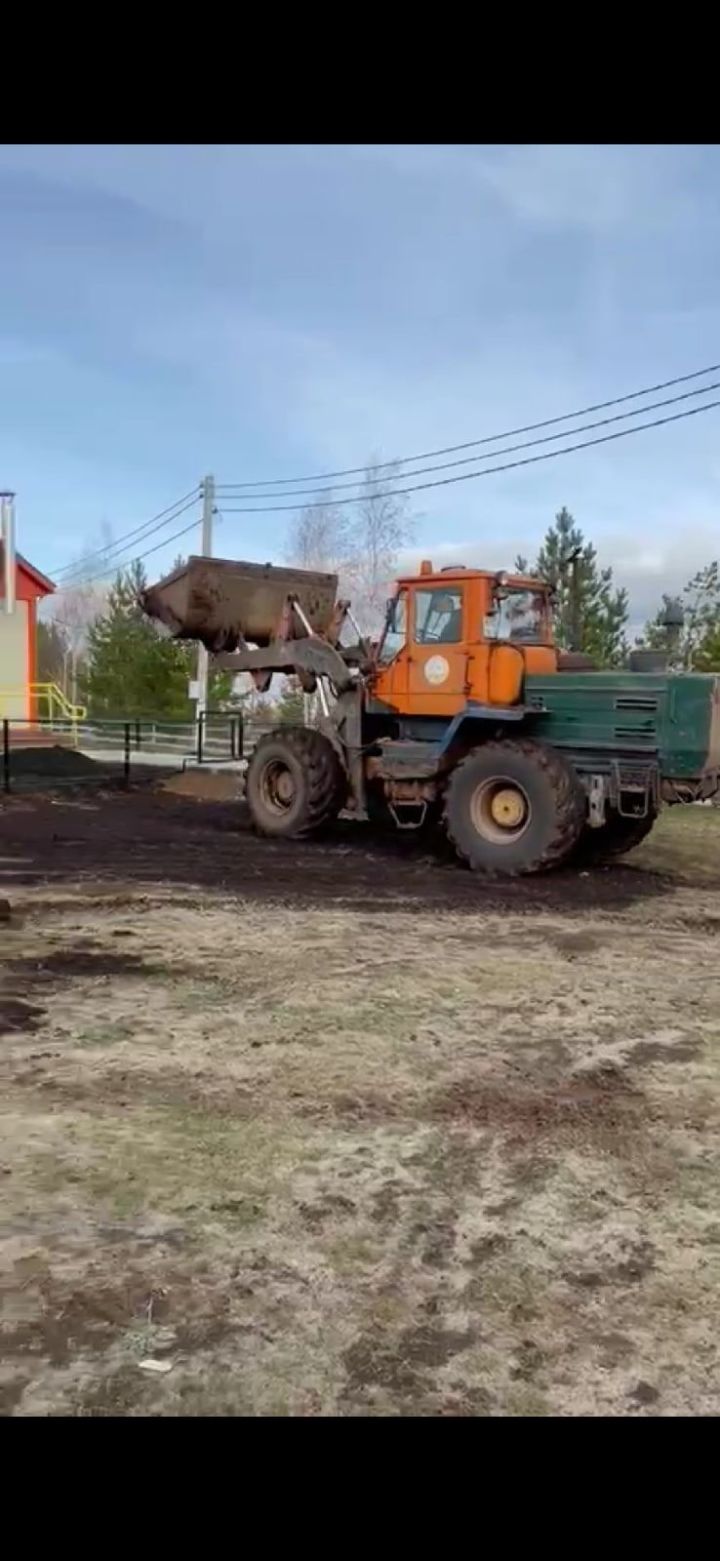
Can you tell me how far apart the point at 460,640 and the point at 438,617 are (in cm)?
33

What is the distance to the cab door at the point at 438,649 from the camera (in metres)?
10.2

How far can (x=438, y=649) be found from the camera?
10367 mm

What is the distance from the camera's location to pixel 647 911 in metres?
8.16

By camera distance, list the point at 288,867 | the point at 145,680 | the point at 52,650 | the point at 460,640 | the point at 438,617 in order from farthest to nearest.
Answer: the point at 52,650 → the point at 145,680 → the point at 438,617 → the point at 460,640 → the point at 288,867

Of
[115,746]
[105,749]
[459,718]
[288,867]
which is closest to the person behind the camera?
[288,867]

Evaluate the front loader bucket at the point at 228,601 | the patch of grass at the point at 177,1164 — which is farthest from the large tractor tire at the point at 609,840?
the patch of grass at the point at 177,1164

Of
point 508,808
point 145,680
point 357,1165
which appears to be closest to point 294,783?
point 508,808

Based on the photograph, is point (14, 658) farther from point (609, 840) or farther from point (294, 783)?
point (609, 840)

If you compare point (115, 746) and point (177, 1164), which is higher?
point (115, 746)

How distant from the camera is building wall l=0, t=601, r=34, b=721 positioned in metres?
24.6
